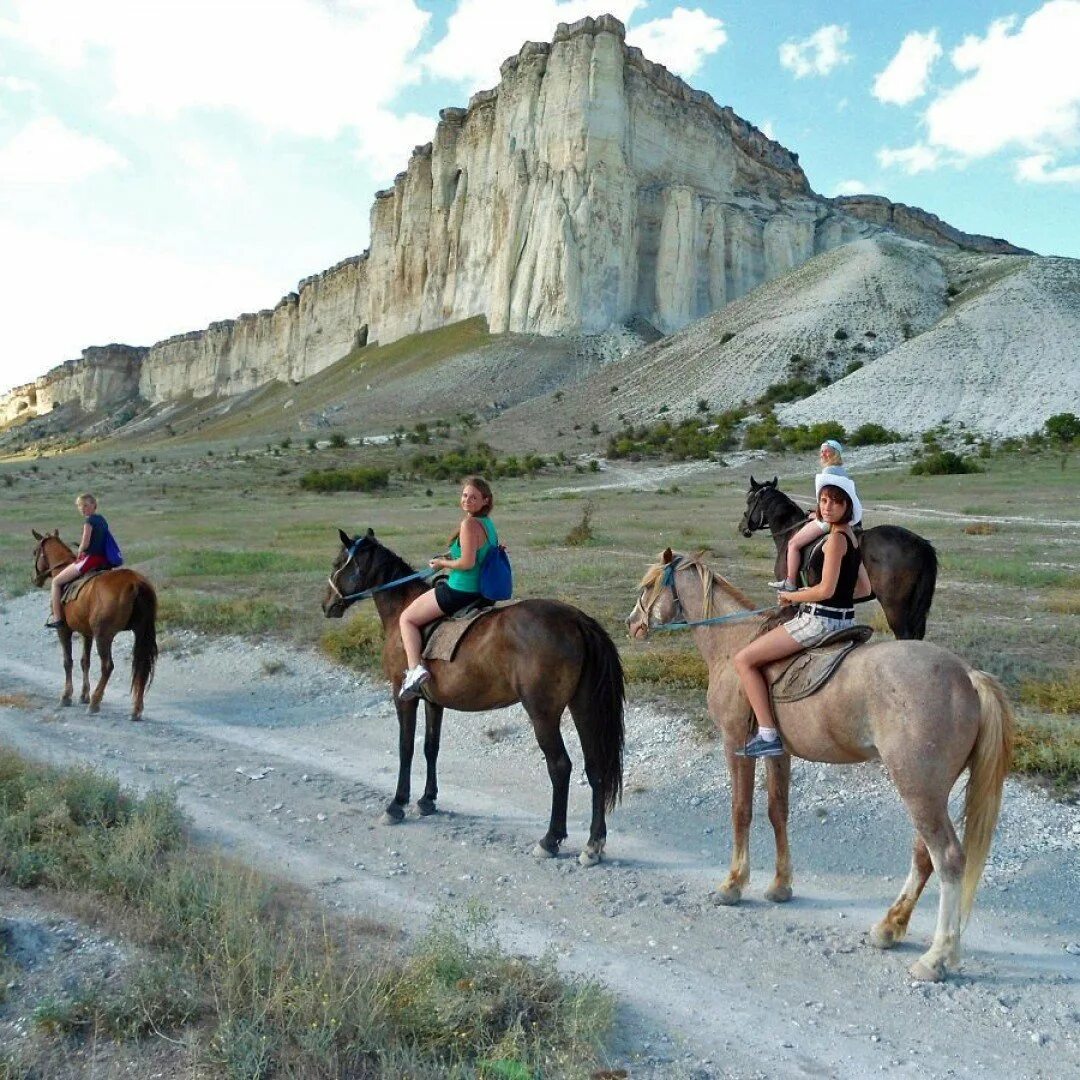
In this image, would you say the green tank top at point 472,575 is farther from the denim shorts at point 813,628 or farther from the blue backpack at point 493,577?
the denim shorts at point 813,628

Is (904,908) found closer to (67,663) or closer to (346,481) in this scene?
(67,663)

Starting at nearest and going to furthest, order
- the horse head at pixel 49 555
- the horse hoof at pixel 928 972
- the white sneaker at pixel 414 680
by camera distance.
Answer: the horse hoof at pixel 928 972, the white sneaker at pixel 414 680, the horse head at pixel 49 555

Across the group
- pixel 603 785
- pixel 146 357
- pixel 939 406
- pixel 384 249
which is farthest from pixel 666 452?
pixel 146 357

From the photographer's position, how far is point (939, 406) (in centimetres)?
5509

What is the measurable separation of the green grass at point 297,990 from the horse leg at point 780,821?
1.81 meters

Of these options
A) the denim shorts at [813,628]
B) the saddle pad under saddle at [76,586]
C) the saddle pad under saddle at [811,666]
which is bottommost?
the saddle pad under saddle at [76,586]

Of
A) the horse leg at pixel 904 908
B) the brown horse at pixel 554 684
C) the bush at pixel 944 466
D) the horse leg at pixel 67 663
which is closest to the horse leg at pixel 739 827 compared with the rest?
the horse leg at pixel 904 908

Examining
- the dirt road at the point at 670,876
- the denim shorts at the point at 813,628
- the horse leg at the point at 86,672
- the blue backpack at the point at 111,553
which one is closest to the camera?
the dirt road at the point at 670,876

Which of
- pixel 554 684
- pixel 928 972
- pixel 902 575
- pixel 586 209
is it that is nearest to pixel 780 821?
pixel 928 972

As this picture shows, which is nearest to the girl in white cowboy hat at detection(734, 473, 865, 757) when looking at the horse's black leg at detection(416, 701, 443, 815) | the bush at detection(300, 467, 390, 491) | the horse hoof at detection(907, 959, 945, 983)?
the horse hoof at detection(907, 959, 945, 983)

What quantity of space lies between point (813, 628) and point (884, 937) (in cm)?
184

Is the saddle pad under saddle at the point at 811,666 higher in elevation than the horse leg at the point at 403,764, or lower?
higher

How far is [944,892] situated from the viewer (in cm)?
486

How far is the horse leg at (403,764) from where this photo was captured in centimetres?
723
